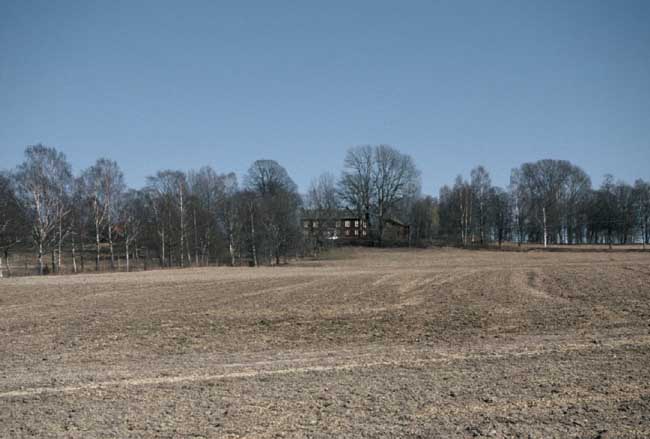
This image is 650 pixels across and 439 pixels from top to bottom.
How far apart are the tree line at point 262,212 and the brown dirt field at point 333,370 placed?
37.3 meters

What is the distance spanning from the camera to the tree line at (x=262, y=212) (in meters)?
52.2

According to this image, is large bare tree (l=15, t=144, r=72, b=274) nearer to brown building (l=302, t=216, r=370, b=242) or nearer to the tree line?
the tree line

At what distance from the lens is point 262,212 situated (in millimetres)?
69688

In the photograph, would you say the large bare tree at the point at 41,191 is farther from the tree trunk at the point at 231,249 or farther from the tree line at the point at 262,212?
the tree trunk at the point at 231,249

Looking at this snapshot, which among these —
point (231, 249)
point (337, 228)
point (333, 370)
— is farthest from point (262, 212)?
point (333, 370)

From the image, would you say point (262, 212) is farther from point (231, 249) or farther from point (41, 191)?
point (41, 191)

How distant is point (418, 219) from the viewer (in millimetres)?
105750

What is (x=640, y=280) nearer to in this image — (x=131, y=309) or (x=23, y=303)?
(x=131, y=309)

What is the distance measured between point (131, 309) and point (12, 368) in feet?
30.6

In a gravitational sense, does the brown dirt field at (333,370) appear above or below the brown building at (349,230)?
below

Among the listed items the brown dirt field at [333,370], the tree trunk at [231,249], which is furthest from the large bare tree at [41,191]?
the brown dirt field at [333,370]

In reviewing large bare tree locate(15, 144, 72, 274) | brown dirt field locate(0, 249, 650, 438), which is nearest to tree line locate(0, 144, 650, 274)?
large bare tree locate(15, 144, 72, 274)

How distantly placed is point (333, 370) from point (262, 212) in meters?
61.0

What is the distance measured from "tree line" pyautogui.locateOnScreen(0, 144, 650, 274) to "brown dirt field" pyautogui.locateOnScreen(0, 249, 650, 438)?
3733 centimetres
